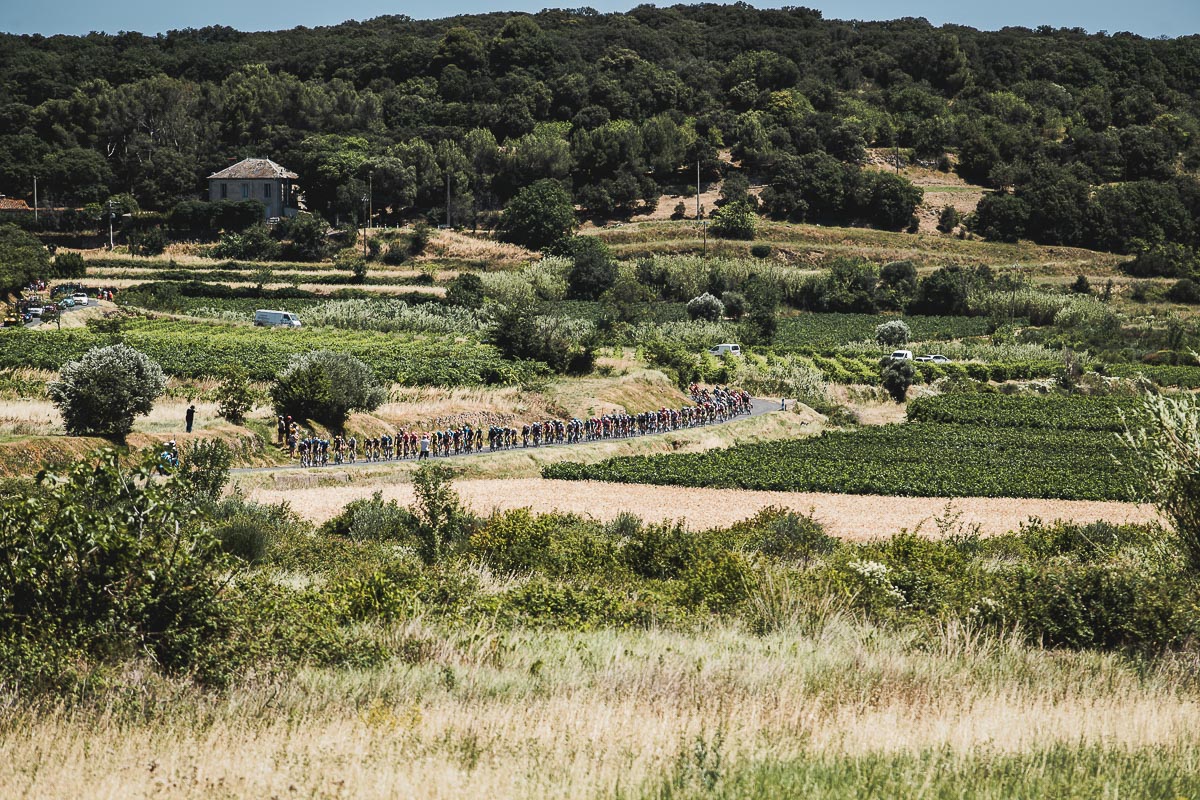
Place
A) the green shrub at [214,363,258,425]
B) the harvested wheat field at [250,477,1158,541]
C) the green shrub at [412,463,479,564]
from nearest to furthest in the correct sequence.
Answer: the green shrub at [412,463,479,564]
the harvested wheat field at [250,477,1158,541]
the green shrub at [214,363,258,425]

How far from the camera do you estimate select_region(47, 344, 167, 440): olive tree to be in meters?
34.9

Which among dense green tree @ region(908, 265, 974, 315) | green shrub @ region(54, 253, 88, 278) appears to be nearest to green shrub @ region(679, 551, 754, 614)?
green shrub @ region(54, 253, 88, 278)

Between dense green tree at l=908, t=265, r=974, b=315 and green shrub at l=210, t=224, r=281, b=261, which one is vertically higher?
green shrub at l=210, t=224, r=281, b=261

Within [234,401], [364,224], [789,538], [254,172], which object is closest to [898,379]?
[234,401]

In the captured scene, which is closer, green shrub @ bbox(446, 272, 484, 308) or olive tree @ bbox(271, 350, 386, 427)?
olive tree @ bbox(271, 350, 386, 427)

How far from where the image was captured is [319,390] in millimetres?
40844

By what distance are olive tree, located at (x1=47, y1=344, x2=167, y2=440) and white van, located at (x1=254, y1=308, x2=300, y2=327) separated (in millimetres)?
38014

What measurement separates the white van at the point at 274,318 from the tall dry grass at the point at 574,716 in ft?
207

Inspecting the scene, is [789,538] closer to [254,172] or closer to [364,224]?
[364,224]

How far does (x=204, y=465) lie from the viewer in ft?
99.2

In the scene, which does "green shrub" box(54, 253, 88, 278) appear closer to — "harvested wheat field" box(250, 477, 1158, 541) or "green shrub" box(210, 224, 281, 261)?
"green shrub" box(210, 224, 281, 261)

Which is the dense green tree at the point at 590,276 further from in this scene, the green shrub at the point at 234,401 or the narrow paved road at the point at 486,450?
the green shrub at the point at 234,401

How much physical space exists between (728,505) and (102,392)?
17510 millimetres

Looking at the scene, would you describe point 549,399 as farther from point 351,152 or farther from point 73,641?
point 351,152
